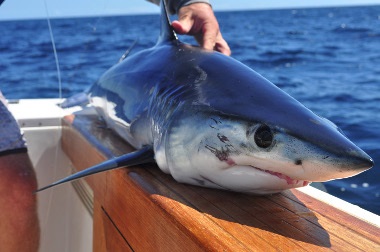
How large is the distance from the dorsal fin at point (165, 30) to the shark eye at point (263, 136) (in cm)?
81

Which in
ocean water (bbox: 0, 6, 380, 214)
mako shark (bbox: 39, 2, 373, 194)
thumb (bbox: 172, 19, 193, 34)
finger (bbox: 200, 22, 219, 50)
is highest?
thumb (bbox: 172, 19, 193, 34)

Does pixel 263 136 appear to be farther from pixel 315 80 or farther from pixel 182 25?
pixel 315 80

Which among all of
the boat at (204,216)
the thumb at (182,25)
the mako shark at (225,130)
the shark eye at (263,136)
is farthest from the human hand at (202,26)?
the shark eye at (263,136)

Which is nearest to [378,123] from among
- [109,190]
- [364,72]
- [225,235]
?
[109,190]

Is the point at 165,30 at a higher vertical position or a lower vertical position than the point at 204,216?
higher

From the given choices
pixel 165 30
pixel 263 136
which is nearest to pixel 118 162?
pixel 263 136

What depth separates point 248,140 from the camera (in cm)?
104

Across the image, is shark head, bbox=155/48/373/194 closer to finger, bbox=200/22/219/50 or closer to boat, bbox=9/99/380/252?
boat, bbox=9/99/380/252

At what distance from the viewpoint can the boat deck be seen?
0.98m

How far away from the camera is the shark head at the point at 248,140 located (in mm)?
958

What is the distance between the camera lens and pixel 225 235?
39.0 inches

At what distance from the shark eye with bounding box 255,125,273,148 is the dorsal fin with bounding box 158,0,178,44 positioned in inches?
32.0

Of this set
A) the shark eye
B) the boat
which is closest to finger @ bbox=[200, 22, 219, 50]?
the boat

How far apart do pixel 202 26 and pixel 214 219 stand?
1.15 meters
